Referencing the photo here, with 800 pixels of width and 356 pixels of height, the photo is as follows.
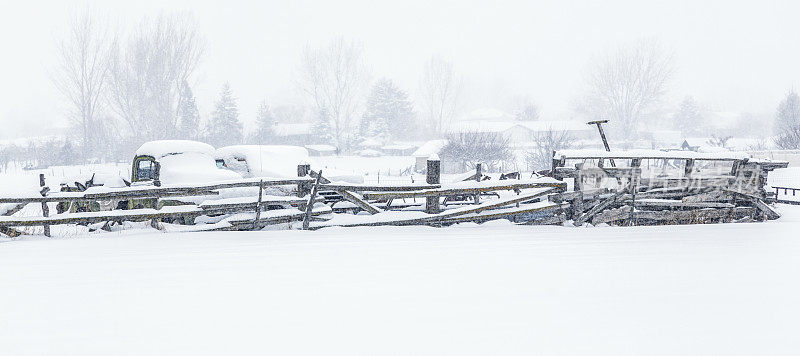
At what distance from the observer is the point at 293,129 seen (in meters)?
83.1

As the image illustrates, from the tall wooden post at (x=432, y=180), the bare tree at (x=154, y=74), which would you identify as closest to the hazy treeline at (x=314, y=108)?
the bare tree at (x=154, y=74)

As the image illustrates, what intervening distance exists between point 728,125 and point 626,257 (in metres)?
112

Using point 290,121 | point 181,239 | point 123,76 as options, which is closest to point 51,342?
point 181,239

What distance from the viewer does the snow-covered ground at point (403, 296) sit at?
4.35 m

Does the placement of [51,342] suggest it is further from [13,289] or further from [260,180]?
[260,180]

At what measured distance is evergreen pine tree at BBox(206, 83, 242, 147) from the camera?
214 feet

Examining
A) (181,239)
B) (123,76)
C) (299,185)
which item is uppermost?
(123,76)

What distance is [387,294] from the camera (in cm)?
559

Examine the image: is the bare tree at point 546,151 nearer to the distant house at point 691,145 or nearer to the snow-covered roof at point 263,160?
the distant house at point 691,145

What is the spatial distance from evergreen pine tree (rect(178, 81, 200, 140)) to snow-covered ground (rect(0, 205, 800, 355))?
54.7 metres

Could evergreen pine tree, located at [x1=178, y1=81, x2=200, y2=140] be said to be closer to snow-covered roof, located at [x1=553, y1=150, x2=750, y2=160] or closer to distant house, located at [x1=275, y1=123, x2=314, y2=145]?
distant house, located at [x1=275, y1=123, x2=314, y2=145]

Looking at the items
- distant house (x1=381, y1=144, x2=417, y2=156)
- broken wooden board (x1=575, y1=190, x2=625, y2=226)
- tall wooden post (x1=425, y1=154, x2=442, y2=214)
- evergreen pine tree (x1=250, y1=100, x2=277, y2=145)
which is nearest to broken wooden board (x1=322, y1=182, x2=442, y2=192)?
tall wooden post (x1=425, y1=154, x2=442, y2=214)

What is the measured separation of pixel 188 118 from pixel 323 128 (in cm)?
1690

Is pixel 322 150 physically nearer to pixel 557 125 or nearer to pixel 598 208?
pixel 557 125
